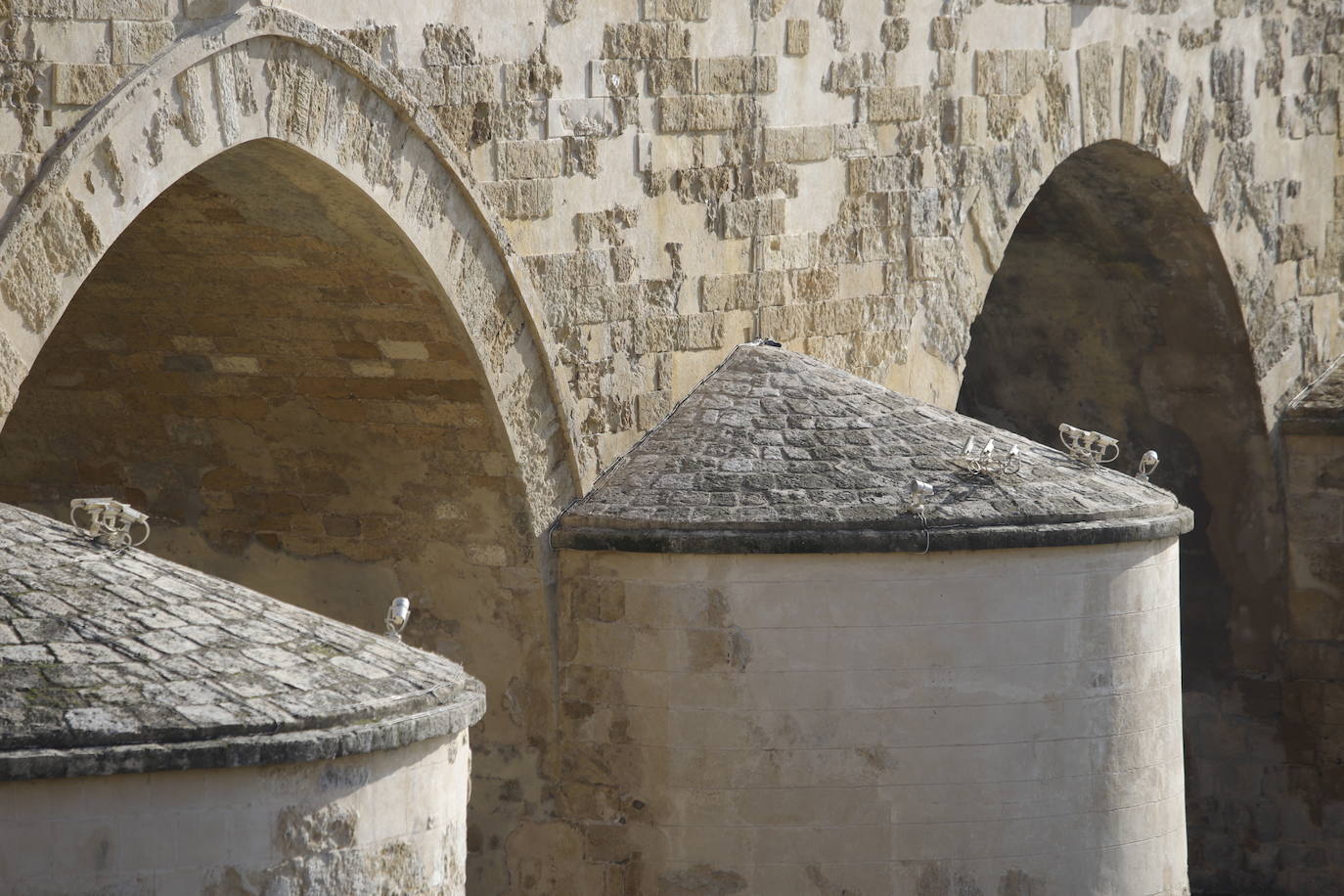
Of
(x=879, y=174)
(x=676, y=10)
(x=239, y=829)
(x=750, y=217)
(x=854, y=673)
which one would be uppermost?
(x=676, y=10)

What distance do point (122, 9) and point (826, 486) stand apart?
8.65 ft

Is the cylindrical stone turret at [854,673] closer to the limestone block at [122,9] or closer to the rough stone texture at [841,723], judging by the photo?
the rough stone texture at [841,723]

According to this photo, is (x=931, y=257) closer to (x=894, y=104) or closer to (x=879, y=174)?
(x=879, y=174)

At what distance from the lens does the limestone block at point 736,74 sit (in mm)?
8091

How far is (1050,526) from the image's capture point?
7.28 meters

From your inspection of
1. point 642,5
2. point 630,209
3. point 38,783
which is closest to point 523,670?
point 630,209

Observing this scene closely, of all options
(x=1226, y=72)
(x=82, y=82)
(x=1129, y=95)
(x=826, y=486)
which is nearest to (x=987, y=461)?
(x=826, y=486)

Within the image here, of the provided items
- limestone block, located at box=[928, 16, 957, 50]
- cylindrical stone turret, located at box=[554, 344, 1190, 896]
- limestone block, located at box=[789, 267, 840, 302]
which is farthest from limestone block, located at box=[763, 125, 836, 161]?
cylindrical stone turret, located at box=[554, 344, 1190, 896]

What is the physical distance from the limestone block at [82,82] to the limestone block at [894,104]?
3.77m

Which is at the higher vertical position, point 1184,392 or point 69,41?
point 69,41

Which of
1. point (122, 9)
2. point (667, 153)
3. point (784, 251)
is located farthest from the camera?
point (784, 251)

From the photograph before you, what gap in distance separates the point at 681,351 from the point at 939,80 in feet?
6.59

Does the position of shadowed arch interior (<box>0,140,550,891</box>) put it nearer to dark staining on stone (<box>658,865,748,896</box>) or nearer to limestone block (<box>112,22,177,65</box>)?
dark staining on stone (<box>658,865,748,896</box>)

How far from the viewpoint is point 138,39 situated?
232 inches
